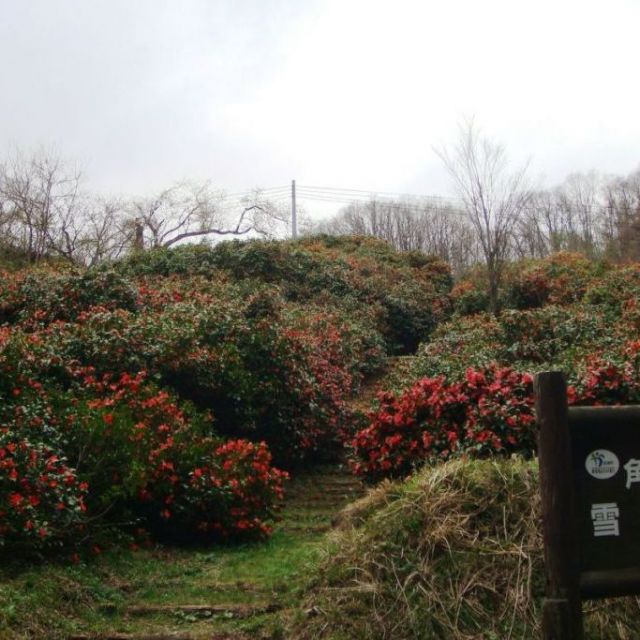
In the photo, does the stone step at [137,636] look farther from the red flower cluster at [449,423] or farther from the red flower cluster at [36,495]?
the red flower cluster at [449,423]

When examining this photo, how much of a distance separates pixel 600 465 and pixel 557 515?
0.31m

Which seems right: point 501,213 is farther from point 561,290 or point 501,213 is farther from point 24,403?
point 24,403

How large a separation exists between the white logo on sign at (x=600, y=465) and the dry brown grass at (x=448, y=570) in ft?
4.42

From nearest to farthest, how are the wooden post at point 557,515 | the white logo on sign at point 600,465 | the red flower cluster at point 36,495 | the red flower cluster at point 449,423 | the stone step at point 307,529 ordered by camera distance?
the wooden post at point 557,515 → the white logo on sign at point 600,465 → the red flower cluster at point 36,495 → the red flower cluster at point 449,423 → the stone step at point 307,529

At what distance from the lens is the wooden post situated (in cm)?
347

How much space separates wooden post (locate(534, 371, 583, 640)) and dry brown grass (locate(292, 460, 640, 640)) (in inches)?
45.5

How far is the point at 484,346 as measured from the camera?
13766 mm

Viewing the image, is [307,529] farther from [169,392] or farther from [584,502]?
[584,502]

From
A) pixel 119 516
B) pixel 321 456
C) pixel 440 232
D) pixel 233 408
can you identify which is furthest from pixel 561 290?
pixel 440 232

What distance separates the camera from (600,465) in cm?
362

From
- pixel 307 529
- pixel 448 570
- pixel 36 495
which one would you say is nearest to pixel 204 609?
pixel 36 495

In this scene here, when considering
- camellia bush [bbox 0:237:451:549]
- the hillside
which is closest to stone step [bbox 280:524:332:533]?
the hillside

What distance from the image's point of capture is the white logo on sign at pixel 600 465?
11.9 ft

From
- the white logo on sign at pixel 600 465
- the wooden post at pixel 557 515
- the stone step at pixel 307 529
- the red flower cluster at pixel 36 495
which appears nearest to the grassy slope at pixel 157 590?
the red flower cluster at pixel 36 495
